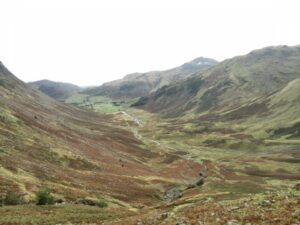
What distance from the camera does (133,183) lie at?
83500 mm

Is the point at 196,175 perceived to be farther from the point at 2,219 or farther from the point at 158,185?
the point at 2,219

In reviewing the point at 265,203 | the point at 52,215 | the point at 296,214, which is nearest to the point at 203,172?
the point at 52,215

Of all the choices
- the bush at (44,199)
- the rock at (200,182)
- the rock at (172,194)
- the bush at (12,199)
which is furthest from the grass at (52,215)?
the rock at (200,182)

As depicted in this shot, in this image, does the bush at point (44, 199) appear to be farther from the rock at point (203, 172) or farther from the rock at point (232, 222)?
the rock at point (203, 172)

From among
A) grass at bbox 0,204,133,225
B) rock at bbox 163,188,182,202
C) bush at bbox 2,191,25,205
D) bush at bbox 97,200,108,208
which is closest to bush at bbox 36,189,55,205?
bush at bbox 2,191,25,205

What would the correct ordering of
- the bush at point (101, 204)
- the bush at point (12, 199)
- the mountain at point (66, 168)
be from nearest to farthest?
the bush at point (12, 199) < the bush at point (101, 204) < the mountain at point (66, 168)

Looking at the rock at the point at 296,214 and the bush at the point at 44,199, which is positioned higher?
the rock at the point at 296,214

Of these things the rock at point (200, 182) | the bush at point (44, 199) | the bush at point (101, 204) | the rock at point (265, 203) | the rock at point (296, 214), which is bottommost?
the rock at point (200, 182)

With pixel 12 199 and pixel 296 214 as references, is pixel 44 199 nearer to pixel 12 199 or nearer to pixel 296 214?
pixel 12 199

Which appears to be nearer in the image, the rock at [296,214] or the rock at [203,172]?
the rock at [296,214]

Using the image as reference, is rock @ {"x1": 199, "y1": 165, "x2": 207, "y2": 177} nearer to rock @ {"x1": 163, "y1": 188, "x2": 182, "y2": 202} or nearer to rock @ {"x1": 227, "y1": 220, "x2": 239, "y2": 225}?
rock @ {"x1": 163, "y1": 188, "x2": 182, "y2": 202}

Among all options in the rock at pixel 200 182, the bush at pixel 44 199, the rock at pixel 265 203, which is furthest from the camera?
the rock at pixel 200 182

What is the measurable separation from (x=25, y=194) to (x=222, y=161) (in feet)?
341

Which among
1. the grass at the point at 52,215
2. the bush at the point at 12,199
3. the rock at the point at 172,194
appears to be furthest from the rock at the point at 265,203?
the rock at the point at 172,194
